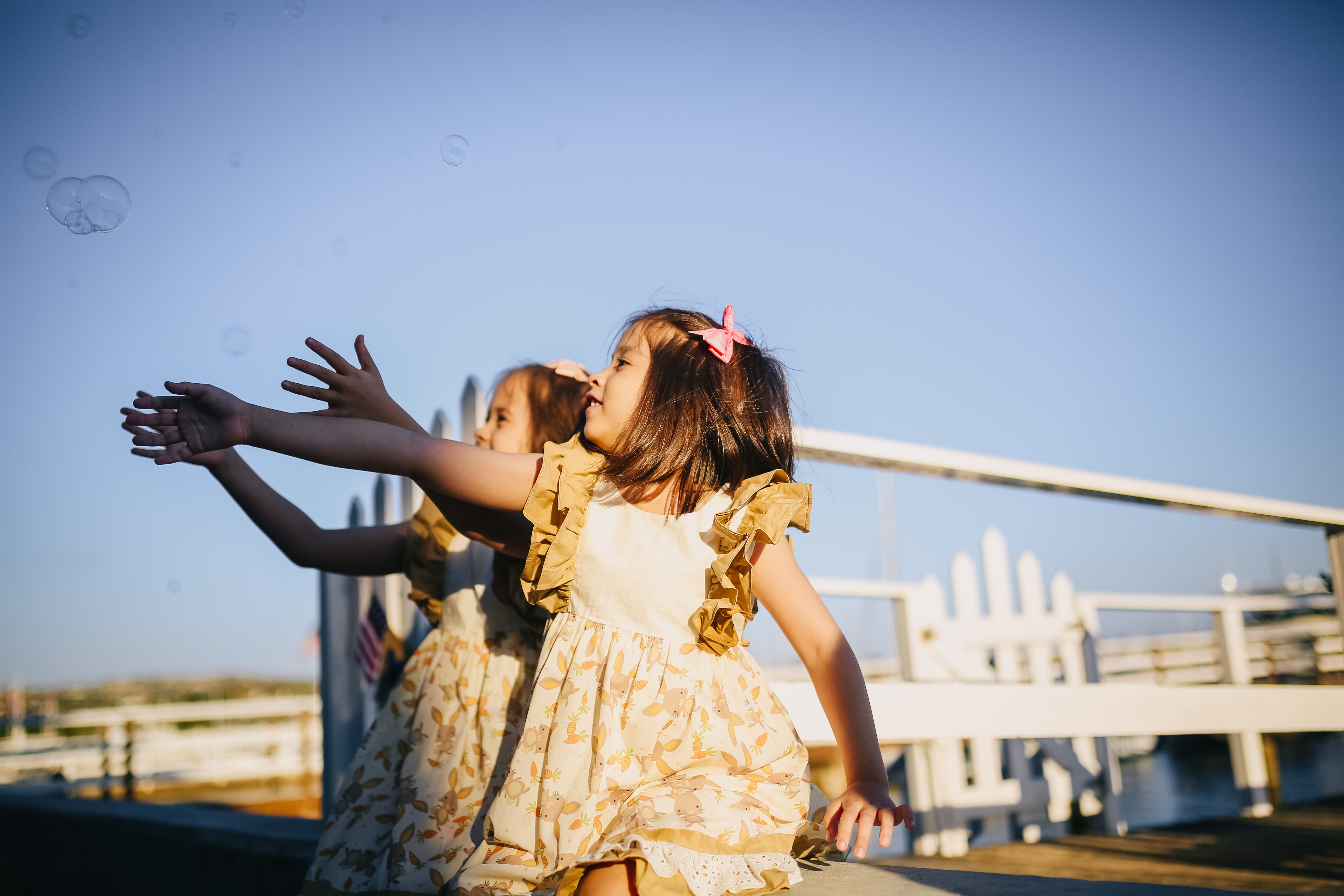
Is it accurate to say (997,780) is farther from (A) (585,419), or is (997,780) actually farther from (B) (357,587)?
(A) (585,419)

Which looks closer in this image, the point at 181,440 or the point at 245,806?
A: the point at 181,440

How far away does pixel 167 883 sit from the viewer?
111 inches

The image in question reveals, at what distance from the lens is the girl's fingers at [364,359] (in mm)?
1488

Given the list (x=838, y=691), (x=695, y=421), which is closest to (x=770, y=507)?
(x=695, y=421)

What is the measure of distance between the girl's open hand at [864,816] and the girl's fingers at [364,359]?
1023mm

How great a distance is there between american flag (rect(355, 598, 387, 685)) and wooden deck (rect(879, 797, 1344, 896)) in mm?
1919

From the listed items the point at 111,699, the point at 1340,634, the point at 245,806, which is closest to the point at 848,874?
the point at 1340,634

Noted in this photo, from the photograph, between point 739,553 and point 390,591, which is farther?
point 390,591

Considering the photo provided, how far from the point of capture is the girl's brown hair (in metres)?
2.04

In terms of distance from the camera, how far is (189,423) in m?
1.26

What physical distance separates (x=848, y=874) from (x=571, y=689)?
522mm

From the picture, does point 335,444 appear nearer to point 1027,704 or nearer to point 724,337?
point 724,337

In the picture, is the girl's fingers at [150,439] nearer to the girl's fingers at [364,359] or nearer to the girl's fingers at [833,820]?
the girl's fingers at [364,359]

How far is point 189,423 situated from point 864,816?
3.71 ft
